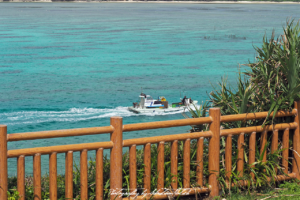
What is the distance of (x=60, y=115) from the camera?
32000 mm

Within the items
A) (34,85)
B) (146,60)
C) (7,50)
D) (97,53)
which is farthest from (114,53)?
(34,85)

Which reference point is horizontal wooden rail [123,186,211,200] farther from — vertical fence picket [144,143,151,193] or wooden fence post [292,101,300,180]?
wooden fence post [292,101,300,180]

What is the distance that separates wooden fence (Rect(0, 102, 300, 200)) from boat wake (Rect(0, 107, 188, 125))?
25178 millimetres

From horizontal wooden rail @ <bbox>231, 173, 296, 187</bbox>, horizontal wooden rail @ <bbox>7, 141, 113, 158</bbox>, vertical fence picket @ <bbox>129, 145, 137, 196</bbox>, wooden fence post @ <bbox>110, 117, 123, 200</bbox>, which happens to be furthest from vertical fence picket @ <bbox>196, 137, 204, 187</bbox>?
horizontal wooden rail @ <bbox>7, 141, 113, 158</bbox>

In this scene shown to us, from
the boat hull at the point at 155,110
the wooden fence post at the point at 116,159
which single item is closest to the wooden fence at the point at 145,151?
the wooden fence post at the point at 116,159

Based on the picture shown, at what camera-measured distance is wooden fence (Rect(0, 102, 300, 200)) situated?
5590mm

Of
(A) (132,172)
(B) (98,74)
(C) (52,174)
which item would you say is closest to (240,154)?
(A) (132,172)

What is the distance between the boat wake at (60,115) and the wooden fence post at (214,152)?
25.1m

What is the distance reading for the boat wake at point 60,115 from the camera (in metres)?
30.8

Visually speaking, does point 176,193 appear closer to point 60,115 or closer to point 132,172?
point 132,172

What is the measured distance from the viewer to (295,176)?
711cm

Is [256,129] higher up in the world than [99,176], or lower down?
higher up

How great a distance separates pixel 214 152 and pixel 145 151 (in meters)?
1.12

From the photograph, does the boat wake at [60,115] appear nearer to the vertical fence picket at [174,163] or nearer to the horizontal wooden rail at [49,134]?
the vertical fence picket at [174,163]
